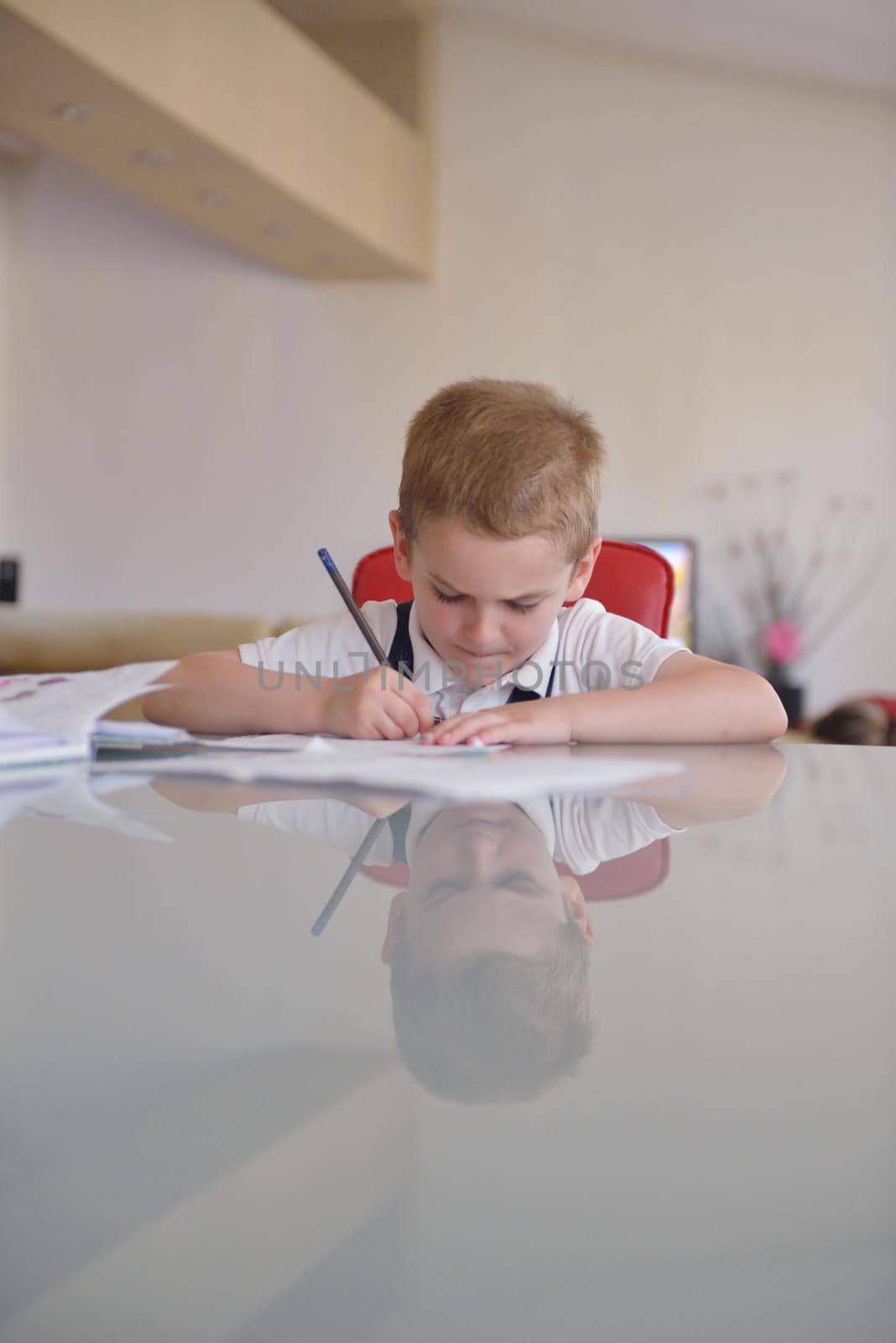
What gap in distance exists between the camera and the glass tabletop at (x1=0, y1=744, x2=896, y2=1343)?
17 centimetres

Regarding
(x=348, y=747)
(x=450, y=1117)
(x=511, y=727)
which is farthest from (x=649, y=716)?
(x=450, y=1117)

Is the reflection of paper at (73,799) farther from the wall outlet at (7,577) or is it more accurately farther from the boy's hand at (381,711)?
the wall outlet at (7,577)

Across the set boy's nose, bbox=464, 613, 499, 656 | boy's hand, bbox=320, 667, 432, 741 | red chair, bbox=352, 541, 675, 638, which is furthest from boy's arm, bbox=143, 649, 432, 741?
red chair, bbox=352, 541, 675, 638

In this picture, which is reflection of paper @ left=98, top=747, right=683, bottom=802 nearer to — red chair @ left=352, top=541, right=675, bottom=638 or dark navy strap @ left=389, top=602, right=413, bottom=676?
dark navy strap @ left=389, top=602, right=413, bottom=676

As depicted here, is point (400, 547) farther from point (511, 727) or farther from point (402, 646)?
point (511, 727)

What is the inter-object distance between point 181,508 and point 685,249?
2289mm

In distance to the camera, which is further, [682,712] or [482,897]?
[682,712]

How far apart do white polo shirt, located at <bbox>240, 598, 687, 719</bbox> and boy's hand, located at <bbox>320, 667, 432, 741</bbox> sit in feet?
0.64

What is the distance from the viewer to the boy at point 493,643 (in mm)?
947

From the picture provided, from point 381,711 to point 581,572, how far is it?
0.41m

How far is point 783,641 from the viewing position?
15.2 feet

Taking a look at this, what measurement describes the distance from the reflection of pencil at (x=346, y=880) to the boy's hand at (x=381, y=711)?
454mm

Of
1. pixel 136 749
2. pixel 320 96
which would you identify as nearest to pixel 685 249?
pixel 320 96

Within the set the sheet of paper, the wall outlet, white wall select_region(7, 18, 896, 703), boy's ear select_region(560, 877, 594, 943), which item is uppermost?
white wall select_region(7, 18, 896, 703)
